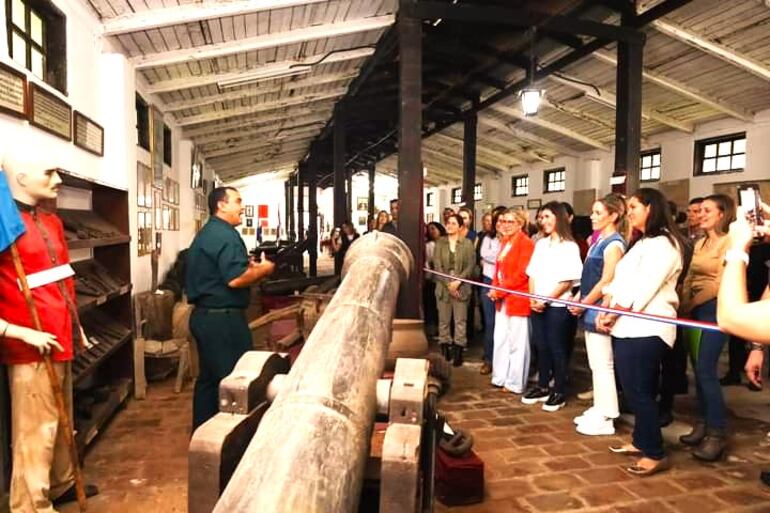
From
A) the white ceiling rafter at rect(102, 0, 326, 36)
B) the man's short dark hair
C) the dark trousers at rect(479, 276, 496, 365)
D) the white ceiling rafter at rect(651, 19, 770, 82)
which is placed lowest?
the dark trousers at rect(479, 276, 496, 365)

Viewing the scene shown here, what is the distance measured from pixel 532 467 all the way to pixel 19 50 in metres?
4.20

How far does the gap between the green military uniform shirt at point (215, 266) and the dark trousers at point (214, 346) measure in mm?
85

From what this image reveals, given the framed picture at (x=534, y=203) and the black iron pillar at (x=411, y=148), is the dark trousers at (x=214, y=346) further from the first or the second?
the framed picture at (x=534, y=203)

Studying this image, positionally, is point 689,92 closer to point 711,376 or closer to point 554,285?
point 554,285

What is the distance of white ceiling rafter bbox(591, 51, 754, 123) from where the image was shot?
7.82m

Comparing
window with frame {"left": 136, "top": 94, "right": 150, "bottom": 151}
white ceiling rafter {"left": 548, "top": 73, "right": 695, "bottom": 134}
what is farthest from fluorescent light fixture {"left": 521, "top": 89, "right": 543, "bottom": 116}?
window with frame {"left": 136, "top": 94, "right": 150, "bottom": 151}

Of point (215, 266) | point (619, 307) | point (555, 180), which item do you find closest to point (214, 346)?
point (215, 266)

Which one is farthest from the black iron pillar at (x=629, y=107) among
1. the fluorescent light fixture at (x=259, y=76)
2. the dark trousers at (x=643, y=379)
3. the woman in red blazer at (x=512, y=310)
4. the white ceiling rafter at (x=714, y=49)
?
the fluorescent light fixture at (x=259, y=76)

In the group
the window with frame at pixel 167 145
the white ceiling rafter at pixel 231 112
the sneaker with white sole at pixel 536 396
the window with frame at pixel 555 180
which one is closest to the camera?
the sneaker with white sole at pixel 536 396

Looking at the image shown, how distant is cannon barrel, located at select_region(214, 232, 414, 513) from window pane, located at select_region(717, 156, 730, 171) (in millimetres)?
9439

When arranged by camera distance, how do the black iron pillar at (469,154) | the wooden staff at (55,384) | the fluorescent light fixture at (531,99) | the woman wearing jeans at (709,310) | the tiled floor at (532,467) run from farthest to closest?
1. the black iron pillar at (469,154)
2. the fluorescent light fixture at (531,99)
3. the woman wearing jeans at (709,310)
4. the tiled floor at (532,467)
5. the wooden staff at (55,384)

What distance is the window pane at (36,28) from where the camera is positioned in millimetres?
3646

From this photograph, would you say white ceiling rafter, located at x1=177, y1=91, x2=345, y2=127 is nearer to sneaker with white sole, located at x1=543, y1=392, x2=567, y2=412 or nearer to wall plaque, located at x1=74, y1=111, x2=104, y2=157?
wall plaque, located at x1=74, y1=111, x2=104, y2=157

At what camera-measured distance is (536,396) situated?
4973 millimetres
